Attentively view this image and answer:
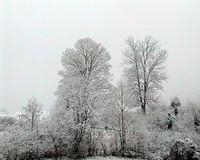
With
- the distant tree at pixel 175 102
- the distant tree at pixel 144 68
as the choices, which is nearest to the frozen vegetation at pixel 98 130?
the distant tree at pixel 175 102

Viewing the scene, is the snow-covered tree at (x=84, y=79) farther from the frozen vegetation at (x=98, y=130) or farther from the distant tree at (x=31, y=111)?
the distant tree at (x=31, y=111)

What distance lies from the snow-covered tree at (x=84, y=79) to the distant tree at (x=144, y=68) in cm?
337

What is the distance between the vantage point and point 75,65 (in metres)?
13.6

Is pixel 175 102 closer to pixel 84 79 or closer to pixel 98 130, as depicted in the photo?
pixel 98 130

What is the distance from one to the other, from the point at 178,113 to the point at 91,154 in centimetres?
909

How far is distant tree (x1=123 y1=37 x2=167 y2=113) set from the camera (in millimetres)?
14750

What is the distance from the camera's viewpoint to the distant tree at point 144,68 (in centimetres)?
1475

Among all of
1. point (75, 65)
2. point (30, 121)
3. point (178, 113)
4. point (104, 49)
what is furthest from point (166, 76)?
point (30, 121)

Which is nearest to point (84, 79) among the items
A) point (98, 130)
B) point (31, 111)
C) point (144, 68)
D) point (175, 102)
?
point (98, 130)

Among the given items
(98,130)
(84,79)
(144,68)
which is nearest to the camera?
(98,130)

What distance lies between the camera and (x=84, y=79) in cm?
1014

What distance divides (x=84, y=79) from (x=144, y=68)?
8472 mm

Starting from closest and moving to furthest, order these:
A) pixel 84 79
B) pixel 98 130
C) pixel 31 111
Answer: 1. pixel 98 130
2. pixel 84 79
3. pixel 31 111

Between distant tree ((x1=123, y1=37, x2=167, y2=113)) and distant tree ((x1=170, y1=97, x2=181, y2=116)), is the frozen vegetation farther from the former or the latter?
distant tree ((x1=123, y1=37, x2=167, y2=113))
